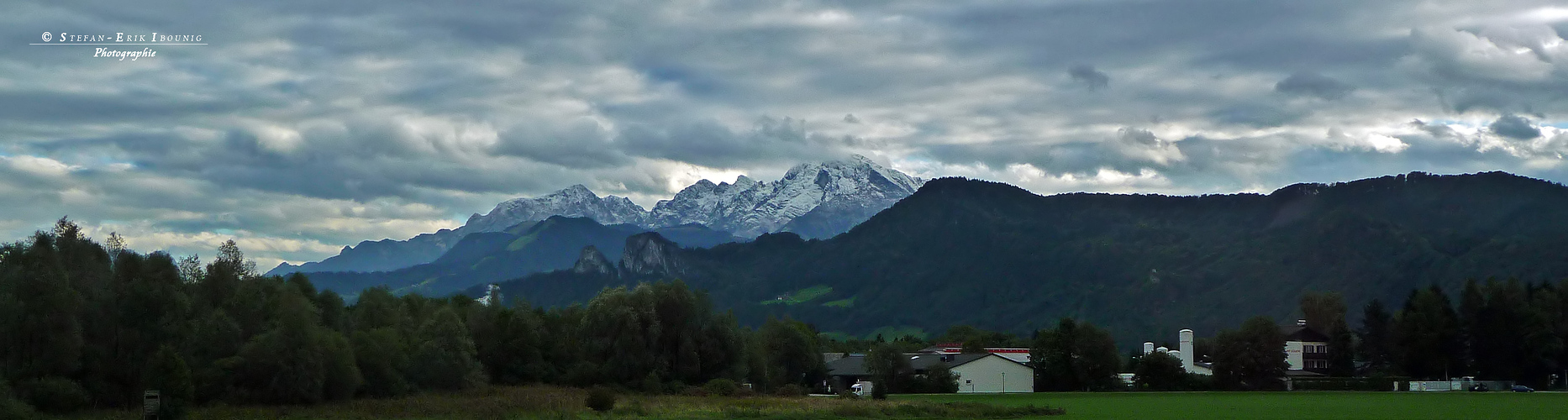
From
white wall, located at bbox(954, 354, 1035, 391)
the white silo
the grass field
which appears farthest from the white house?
the white silo

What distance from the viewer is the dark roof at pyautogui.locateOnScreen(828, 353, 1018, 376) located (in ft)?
382

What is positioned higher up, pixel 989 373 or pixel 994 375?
pixel 989 373

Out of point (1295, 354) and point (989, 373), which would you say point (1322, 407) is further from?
point (1295, 354)

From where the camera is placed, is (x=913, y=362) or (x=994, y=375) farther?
(x=913, y=362)

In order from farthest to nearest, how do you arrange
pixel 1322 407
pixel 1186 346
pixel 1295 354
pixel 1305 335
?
pixel 1305 335, pixel 1295 354, pixel 1186 346, pixel 1322 407

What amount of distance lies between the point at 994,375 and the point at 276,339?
6981 cm

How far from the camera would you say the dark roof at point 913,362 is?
116 metres

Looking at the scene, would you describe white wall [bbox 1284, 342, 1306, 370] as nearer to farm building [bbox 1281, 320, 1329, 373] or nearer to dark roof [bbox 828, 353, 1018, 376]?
farm building [bbox 1281, 320, 1329, 373]

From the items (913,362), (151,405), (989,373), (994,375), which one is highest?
(151,405)

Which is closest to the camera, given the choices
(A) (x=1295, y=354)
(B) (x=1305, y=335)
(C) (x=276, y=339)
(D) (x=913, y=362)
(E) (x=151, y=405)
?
(E) (x=151, y=405)

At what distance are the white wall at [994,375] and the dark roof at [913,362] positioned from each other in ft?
1.80

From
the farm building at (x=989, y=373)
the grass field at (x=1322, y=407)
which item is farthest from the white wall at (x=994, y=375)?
the grass field at (x=1322, y=407)

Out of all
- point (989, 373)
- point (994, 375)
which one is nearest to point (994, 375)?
point (994, 375)

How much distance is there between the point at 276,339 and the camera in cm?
6481
